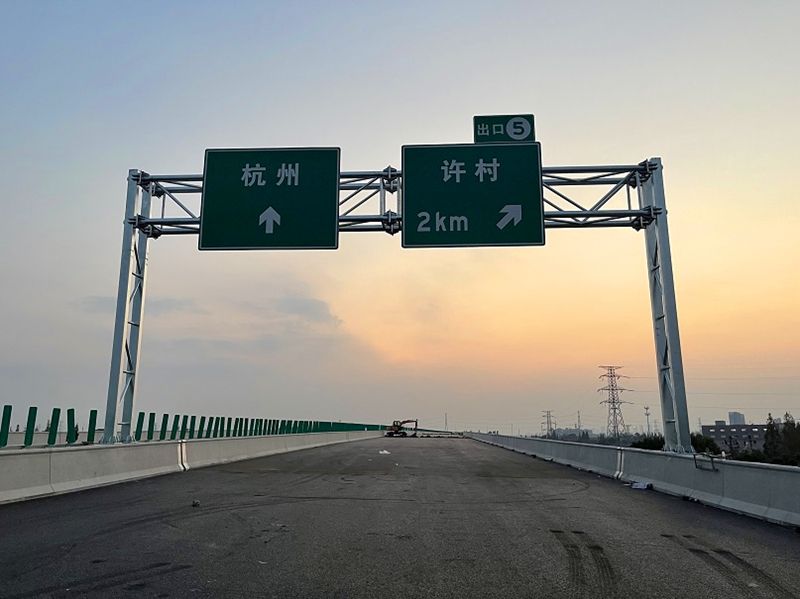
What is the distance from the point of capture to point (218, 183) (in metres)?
Answer: 17.1

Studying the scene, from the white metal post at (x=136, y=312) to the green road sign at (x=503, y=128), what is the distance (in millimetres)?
9391

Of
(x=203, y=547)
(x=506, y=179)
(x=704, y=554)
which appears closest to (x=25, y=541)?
(x=203, y=547)

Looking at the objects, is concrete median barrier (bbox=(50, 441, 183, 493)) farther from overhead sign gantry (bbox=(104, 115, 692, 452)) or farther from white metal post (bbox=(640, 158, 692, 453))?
white metal post (bbox=(640, 158, 692, 453))

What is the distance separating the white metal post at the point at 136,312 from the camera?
57.0 ft

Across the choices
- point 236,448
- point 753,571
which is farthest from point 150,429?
point 753,571

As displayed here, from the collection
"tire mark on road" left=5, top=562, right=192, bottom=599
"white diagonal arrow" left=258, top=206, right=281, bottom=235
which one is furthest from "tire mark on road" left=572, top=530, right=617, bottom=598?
"white diagonal arrow" left=258, top=206, right=281, bottom=235

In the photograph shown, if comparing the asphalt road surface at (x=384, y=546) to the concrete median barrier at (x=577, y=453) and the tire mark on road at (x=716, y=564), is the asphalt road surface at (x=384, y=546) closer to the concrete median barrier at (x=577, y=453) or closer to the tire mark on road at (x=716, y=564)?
the tire mark on road at (x=716, y=564)

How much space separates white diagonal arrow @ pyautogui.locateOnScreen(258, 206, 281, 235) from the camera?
54.7 feet

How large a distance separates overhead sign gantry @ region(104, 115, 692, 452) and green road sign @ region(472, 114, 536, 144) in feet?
0.09

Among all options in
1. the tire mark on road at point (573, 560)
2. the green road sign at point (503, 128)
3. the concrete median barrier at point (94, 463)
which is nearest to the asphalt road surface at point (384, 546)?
the tire mark on road at point (573, 560)

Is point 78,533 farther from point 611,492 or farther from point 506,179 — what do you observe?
point 506,179

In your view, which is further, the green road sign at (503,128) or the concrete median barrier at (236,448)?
the concrete median barrier at (236,448)

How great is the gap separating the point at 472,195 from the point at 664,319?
5.89 meters

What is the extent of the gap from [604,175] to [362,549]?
1340 centimetres
